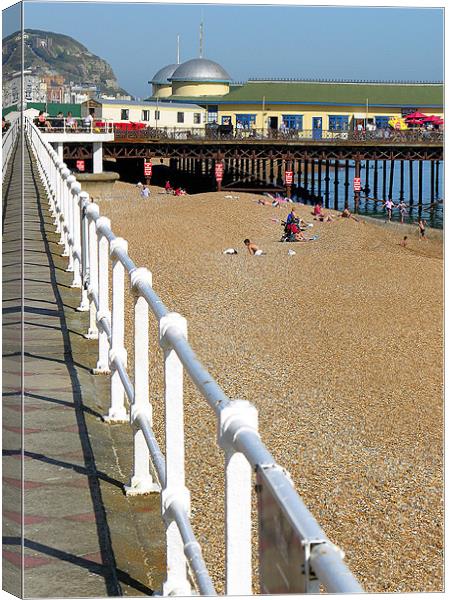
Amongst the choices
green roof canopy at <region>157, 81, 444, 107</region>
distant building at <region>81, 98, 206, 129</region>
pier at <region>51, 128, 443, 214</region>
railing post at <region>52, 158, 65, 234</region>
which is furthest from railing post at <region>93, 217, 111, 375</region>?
green roof canopy at <region>157, 81, 444, 107</region>

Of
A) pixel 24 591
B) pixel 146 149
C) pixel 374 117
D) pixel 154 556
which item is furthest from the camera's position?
pixel 374 117

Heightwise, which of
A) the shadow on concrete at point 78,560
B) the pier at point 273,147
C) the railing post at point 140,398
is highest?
the pier at point 273,147

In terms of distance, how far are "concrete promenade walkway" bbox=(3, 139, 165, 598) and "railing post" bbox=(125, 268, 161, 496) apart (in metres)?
0.04

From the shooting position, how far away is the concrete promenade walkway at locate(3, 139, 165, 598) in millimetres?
2809

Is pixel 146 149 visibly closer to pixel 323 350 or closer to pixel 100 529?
pixel 323 350

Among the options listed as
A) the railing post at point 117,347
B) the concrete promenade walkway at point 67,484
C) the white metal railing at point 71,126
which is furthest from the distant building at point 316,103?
the railing post at point 117,347

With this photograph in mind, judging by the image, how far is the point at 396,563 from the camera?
6.89 metres

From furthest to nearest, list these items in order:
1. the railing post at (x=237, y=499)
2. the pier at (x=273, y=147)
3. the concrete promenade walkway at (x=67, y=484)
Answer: the pier at (x=273, y=147), the concrete promenade walkway at (x=67, y=484), the railing post at (x=237, y=499)

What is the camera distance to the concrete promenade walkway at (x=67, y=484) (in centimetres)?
281

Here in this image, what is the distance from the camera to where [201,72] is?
6444 cm

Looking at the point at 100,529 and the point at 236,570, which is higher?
the point at 236,570

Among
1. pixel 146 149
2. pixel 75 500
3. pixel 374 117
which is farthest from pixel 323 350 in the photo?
pixel 374 117

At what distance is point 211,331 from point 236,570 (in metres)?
12.5

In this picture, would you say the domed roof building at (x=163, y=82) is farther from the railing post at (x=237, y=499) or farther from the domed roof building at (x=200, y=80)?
the railing post at (x=237, y=499)
